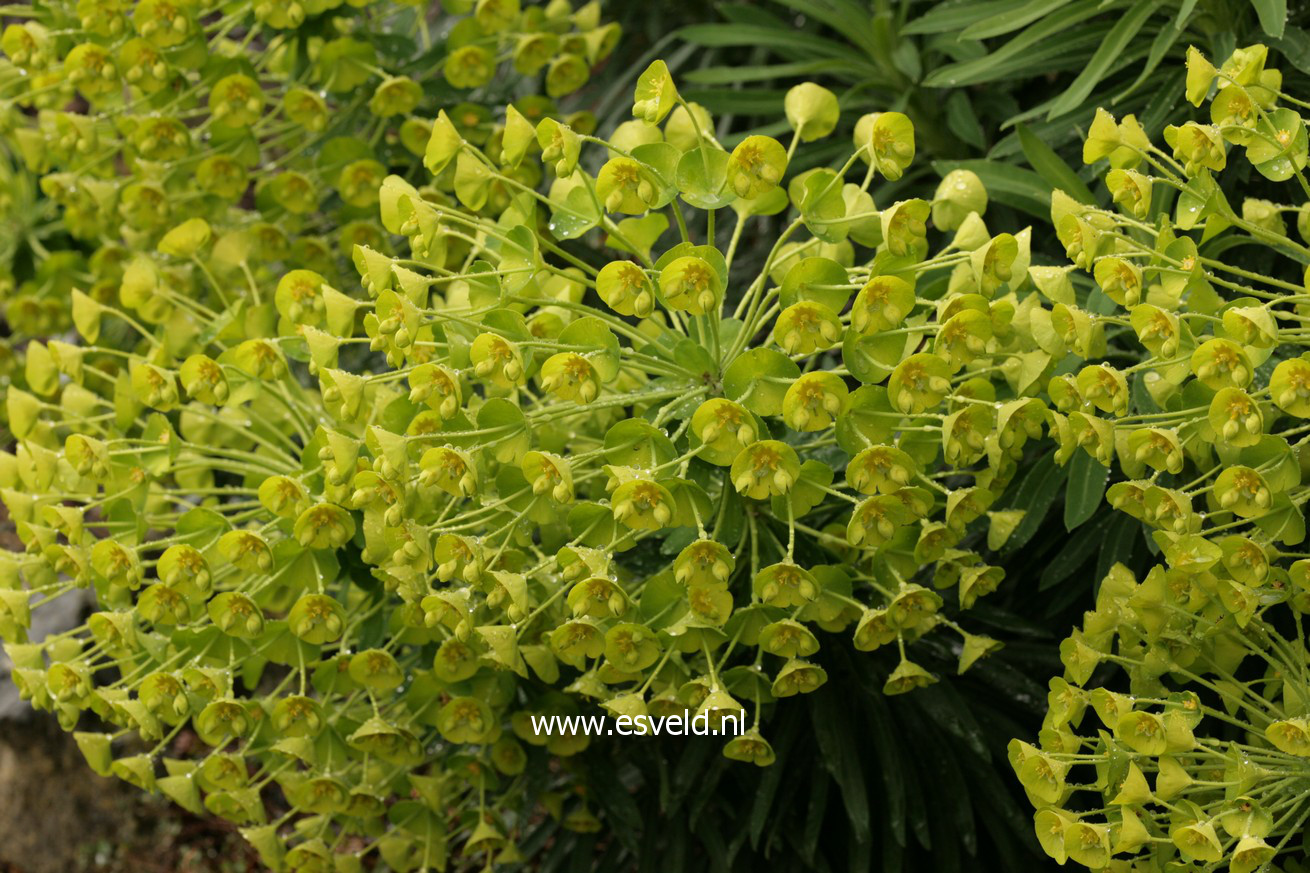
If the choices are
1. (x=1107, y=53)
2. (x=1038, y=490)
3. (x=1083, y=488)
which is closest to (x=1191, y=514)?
(x=1083, y=488)

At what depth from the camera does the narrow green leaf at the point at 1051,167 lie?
1.74m

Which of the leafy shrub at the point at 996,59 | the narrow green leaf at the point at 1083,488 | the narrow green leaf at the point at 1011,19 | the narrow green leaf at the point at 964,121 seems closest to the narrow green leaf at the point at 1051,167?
the leafy shrub at the point at 996,59

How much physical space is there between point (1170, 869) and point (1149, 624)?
0.25 m

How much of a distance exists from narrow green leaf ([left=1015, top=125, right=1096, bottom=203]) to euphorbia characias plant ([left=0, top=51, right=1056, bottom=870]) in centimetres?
20

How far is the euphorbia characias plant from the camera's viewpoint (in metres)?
1.32

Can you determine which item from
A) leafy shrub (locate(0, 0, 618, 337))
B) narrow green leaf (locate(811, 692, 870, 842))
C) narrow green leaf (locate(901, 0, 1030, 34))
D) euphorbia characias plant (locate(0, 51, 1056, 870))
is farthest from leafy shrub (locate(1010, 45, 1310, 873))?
leafy shrub (locate(0, 0, 618, 337))

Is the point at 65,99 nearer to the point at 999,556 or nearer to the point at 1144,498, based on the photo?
the point at 999,556

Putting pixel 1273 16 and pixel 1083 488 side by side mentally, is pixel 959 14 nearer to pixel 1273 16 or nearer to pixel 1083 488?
pixel 1273 16

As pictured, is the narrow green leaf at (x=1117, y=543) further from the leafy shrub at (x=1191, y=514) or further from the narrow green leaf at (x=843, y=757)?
the narrow green leaf at (x=843, y=757)

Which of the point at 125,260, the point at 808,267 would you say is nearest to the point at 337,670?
the point at 808,267

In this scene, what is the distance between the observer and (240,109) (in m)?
1.98

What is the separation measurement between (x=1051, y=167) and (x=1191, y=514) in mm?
645

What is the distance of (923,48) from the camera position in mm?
2201

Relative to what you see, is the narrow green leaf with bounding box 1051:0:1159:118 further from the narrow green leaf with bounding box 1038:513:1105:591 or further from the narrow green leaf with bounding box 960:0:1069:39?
the narrow green leaf with bounding box 1038:513:1105:591
